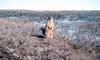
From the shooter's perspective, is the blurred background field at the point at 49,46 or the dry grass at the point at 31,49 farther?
the blurred background field at the point at 49,46

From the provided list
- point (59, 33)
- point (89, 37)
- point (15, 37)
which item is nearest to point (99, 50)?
point (89, 37)

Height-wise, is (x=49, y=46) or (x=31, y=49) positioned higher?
(x=31, y=49)

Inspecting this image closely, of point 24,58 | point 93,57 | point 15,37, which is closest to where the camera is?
point 24,58

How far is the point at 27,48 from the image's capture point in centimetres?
1480

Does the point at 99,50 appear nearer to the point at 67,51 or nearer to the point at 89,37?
the point at 89,37

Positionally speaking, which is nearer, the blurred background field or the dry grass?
the dry grass

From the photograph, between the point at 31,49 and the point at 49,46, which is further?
the point at 49,46

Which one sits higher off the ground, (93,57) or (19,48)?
(19,48)

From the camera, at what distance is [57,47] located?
54.3ft

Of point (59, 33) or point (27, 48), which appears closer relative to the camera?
point (27, 48)

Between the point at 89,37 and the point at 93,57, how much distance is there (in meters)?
2.11

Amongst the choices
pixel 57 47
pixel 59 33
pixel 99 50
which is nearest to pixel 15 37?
pixel 57 47

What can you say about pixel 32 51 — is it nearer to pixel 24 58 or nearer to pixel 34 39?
pixel 24 58

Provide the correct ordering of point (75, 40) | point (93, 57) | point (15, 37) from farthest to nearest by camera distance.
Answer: point (75, 40)
point (93, 57)
point (15, 37)
